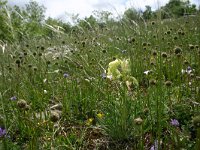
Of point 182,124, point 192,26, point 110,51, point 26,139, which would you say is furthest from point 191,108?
point 192,26

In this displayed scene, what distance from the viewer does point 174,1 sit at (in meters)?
43.3

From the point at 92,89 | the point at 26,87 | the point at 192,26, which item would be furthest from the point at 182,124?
the point at 192,26

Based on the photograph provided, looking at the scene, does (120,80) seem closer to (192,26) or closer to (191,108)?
(191,108)

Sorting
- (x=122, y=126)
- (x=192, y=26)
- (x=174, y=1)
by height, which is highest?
(x=174, y=1)

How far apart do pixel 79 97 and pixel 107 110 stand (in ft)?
1.77

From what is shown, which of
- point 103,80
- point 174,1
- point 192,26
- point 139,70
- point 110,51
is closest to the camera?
point 103,80

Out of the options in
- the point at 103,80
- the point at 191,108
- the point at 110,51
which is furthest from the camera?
the point at 110,51

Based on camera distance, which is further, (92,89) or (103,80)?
(103,80)

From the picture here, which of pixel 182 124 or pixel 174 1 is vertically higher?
pixel 174 1

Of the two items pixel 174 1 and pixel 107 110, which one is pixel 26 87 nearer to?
pixel 107 110

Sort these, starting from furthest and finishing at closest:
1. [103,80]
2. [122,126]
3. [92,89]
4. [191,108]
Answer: [103,80] → [92,89] → [191,108] → [122,126]

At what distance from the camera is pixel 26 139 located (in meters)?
2.39

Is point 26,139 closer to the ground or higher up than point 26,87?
closer to the ground

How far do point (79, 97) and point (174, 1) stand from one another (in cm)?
4328
